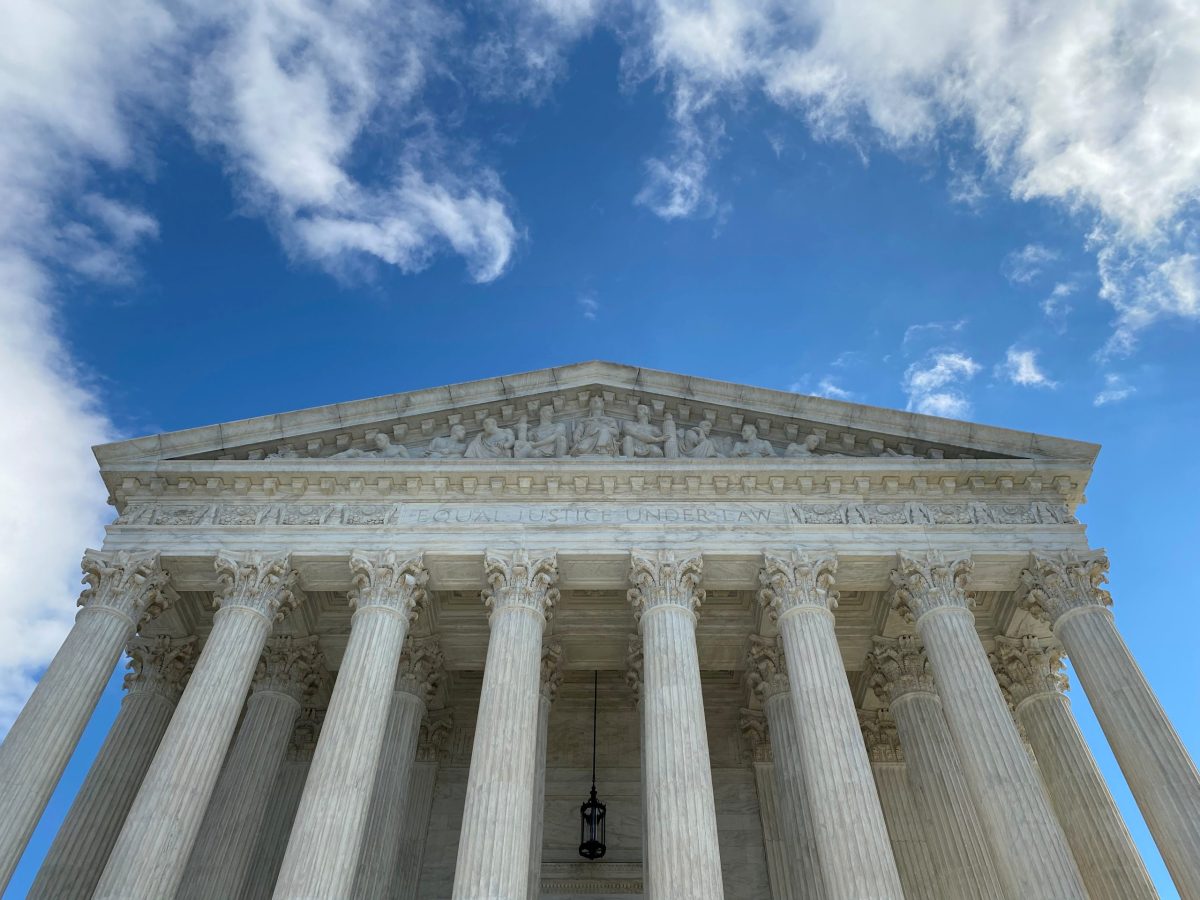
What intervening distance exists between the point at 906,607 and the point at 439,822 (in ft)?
45.0

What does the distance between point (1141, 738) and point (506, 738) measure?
12.5 m

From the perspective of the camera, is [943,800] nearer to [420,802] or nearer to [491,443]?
[420,802]

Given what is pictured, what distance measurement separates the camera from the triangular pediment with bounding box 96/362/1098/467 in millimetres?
24297

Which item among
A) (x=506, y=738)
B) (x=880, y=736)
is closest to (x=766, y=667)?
(x=880, y=736)

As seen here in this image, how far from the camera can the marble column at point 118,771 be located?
65.7 ft

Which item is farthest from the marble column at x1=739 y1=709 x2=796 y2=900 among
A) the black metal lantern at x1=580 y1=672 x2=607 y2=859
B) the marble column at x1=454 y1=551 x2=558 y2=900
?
the marble column at x1=454 y1=551 x2=558 y2=900

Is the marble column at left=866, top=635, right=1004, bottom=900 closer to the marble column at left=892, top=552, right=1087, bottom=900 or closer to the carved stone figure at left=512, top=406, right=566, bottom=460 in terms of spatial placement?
the marble column at left=892, top=552, right=1087, bottom=900

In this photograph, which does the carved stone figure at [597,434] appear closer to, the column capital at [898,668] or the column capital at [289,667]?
the column capital at [898,668]

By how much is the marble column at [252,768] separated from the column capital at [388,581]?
403cm

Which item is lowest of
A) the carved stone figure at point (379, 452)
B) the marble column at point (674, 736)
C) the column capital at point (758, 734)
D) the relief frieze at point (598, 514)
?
the marble column at point (674, 736)

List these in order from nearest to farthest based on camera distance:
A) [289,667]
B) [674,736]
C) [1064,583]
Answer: [674,736], [1064,583], [289,667]

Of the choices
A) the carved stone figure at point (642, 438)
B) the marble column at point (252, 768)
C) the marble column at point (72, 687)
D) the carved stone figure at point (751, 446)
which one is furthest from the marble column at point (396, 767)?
the carved stone figure at point (751, 446)

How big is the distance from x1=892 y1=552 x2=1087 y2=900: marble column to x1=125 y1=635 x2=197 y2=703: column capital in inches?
704

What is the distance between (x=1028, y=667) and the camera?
2355cm
